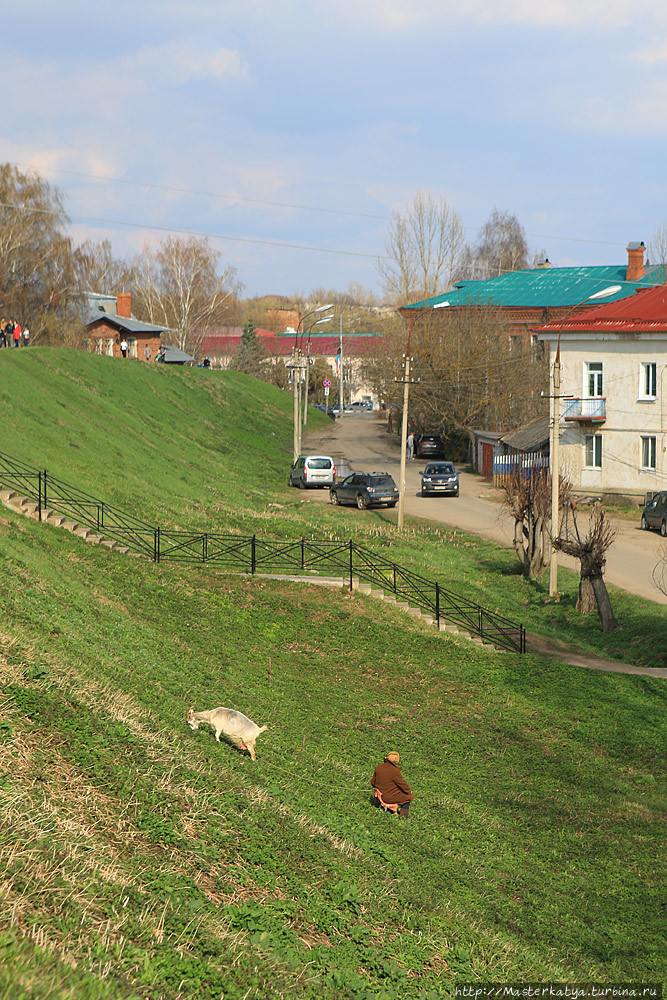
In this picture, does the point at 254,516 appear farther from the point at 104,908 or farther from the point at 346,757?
the point at 104,908

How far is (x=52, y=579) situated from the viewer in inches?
670

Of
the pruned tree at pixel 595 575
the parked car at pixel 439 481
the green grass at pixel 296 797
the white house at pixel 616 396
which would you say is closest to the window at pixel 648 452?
the white house at pixel 616 396

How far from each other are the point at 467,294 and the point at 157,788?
214 feet

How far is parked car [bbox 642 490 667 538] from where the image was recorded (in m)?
33.7

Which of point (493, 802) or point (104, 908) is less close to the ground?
point (104, 908)

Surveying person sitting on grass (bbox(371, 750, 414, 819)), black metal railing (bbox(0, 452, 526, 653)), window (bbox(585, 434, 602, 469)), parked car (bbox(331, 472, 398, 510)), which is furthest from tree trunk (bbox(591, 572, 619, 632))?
window (bbox(585, 434, 602, 469))

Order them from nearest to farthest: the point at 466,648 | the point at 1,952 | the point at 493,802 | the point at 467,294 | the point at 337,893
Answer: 1. the point at 1,952
2. the point at 337,893
3. the point at 493,802
4. the point at 466,648
5. the point at 467,294

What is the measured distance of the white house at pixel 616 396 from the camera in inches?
1580

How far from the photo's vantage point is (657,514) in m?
34.2

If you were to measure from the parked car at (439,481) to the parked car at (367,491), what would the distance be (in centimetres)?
454

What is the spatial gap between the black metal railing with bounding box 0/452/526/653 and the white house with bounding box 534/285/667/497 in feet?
61.8

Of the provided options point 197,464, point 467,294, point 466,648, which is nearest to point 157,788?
point 466,648

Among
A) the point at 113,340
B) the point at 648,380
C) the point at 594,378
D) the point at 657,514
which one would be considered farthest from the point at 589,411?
the point at 113,340

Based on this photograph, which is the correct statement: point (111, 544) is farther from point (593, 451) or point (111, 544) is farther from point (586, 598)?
point (593, 451)
